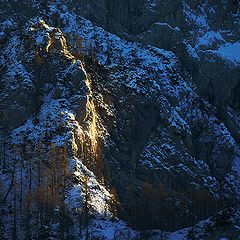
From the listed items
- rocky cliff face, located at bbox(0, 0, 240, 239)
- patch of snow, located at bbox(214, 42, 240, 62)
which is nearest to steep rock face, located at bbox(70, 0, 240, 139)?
patch of snow, located at bbox(214, 42, 240, 62)

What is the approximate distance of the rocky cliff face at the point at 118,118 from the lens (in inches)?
3029

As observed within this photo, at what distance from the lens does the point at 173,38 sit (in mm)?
110812

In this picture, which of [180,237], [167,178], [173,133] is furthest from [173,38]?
[180,237]

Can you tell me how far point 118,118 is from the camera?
95.4m

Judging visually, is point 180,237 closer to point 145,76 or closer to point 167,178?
point 167,178

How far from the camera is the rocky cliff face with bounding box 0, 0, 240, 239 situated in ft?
252

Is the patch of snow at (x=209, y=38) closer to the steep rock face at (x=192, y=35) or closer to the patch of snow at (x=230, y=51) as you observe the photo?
the steep rock face at (x=192, y=35)

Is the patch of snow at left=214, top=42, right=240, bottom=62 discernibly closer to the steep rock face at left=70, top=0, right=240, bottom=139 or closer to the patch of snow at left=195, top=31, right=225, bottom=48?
the steep rock face at left=70, top=0, right=240, bottom=139

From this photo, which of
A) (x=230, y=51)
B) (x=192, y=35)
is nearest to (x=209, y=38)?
(x=192, y=35)

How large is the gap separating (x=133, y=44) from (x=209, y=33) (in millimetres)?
17286

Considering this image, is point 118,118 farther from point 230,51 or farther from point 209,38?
point 230,51

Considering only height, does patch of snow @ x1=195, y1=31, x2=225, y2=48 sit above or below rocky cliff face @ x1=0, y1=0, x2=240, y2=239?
above

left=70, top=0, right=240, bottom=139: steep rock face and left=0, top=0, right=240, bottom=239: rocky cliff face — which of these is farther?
left=70, top=0, right=240, bottom=139: steep rock face

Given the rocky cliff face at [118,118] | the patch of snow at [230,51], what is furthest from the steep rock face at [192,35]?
the rocky cliff face at [118,118]
